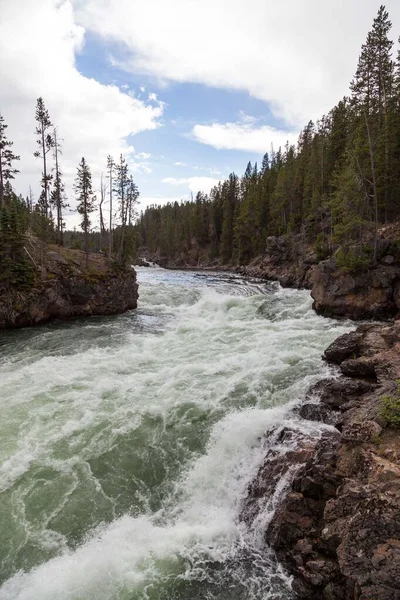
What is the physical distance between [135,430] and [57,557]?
12.7 feet

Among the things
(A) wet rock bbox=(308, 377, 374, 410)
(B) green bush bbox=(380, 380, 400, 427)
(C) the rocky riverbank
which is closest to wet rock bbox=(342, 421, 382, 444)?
(B) green bush bbox=(380, 380, 400, 427)

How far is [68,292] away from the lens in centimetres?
2525

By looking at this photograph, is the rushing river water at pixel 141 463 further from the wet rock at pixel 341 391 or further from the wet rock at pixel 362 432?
the wet rock at pixel 362 432

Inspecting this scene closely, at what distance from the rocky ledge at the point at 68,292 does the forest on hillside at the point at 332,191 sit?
→ 1736 cm

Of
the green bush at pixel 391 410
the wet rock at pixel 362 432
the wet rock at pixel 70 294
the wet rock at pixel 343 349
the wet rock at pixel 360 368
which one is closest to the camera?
the wet rock at pixel 362 432

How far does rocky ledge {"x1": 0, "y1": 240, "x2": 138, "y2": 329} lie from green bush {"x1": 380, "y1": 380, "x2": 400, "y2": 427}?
68.6 feet

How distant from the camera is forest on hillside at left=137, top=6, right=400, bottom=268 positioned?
2641 centimetres

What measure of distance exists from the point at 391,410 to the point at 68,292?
2276cm

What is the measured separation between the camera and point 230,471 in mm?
8602

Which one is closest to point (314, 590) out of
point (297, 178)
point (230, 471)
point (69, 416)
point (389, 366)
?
point (230, 471)

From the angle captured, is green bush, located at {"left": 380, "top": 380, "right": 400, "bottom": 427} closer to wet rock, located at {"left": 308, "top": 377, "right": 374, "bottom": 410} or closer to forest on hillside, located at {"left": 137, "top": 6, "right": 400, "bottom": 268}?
wet rock, located at {"left": 308, "top": 377, "right": 374, "bottom": 410}

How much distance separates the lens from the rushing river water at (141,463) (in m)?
6.25

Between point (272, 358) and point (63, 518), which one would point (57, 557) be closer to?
point (63, 518)

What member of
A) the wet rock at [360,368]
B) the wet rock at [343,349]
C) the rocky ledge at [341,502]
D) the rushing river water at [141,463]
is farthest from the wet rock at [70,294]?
the wet rock at [360,368]
